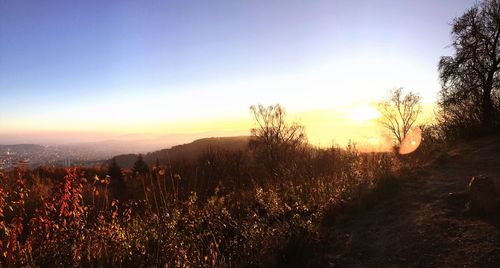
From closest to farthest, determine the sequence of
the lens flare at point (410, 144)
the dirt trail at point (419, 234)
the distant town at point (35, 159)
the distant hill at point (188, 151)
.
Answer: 1. the dirt trail at point (419, 234)
2. the distant town at point (35, 159)
3. the distant hill at point (188, 151)
4. the lens flare at point (410, 144)

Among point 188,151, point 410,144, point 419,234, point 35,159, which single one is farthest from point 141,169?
point 188,151

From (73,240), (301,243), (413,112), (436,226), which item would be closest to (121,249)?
(73,240)

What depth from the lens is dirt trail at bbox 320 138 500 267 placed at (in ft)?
15.0

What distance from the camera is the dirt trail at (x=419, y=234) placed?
4.57 m

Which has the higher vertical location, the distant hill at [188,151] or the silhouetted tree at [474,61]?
the silhouetted tree at [474,61]

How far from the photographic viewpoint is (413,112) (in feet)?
202

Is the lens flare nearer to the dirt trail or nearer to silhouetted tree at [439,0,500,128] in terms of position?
silhouetted tree at [439,0,500,128]

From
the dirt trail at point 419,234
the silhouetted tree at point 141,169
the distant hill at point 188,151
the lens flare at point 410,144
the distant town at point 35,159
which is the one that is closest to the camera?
the dirt trail at point 419,234

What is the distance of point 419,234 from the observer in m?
5.30

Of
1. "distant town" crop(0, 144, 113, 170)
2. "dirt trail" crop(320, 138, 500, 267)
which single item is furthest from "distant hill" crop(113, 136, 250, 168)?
"dirt trail" crop(320, 138, 500, 267)

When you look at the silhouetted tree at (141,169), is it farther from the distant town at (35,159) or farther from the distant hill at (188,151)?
the distant town at (35,159)

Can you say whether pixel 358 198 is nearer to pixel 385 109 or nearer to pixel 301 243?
pixel 301 243

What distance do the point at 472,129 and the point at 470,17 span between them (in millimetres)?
9832

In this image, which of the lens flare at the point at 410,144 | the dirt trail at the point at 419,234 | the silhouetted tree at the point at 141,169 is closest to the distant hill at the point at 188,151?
the silhouetted tree at the point at 141,169
